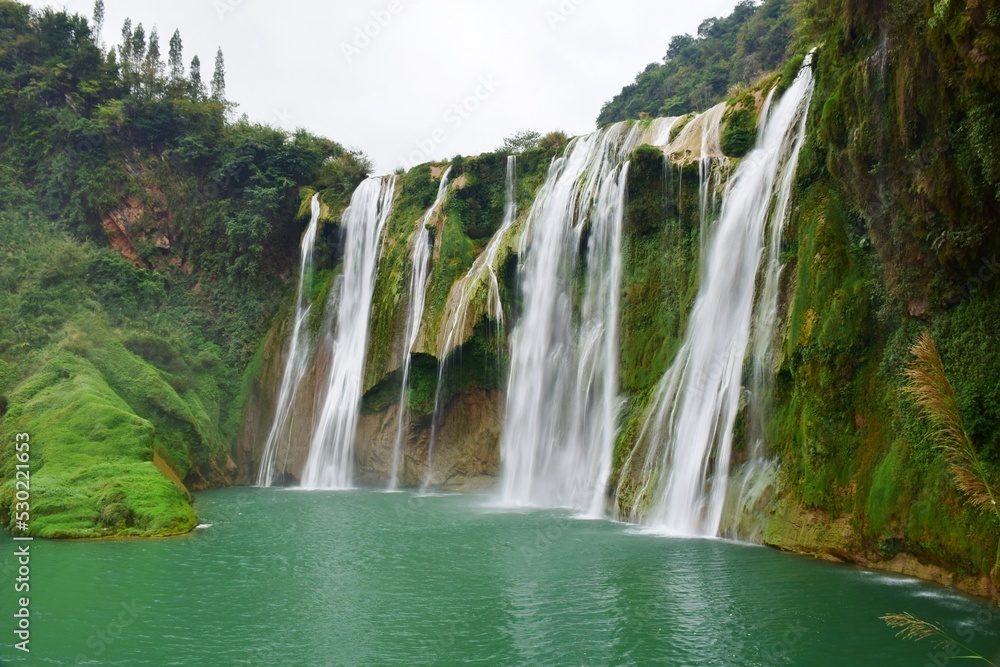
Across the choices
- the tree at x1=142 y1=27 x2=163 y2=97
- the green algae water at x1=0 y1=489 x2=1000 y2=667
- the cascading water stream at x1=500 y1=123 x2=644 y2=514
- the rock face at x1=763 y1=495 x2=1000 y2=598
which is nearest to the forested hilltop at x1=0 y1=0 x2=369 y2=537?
the tree at x1=142 y1=27 x2=163 y2=97

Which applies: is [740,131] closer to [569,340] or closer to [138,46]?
[569,340]

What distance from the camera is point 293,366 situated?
28.5m

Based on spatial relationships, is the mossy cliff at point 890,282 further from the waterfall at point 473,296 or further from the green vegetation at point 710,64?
the green vegetation at point 710,64

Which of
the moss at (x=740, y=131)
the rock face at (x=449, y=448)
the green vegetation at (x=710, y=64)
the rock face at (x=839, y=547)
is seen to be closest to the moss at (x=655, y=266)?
the moss at (x=740, y=131)

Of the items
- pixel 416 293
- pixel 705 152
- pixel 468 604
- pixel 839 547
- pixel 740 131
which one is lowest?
pixel 468 604

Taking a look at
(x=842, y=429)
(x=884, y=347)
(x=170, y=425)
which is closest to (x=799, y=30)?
(x=884, y=347)

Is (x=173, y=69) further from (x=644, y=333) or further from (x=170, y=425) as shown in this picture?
(x=644, y=333)

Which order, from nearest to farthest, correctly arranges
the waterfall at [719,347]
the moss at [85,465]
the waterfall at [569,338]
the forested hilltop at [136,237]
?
1. the waterfall at [719,347]
2. the moss at [85,465]
3. the waterfall at [569,338]
4. the forested hilltop at [136,237]

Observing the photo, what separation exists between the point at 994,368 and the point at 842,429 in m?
2.78

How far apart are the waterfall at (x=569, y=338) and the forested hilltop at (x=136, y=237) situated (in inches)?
390

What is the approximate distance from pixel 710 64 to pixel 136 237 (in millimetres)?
35457

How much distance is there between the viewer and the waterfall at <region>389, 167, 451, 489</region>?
2494cm

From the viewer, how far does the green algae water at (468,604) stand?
25.9ft

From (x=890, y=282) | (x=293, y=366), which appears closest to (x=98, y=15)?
(x=293, y=366)
